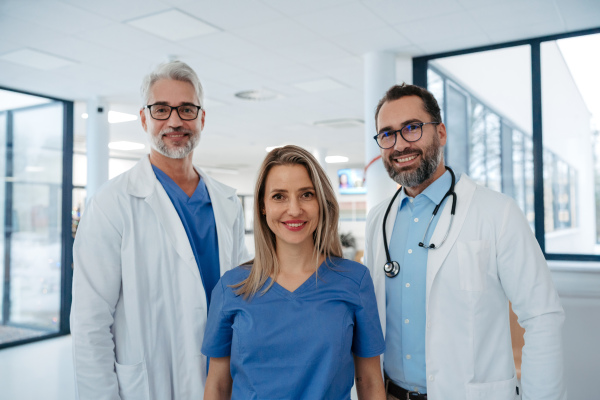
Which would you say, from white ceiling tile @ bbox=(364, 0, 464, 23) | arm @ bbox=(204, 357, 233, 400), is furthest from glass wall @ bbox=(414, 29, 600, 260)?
arm @ bbox=(204, 357, 233, 400)

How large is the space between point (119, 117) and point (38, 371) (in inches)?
162

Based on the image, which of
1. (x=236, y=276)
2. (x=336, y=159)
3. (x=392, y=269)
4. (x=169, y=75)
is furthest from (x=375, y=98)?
(x=336, y=159)

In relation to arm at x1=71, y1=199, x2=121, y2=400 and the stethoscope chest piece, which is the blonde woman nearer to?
the stethoscope chest piece

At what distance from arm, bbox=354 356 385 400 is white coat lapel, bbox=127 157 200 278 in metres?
A: 0.67

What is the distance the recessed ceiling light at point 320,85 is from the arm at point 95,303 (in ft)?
14.4

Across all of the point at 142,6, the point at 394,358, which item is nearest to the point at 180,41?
the point at 142,6

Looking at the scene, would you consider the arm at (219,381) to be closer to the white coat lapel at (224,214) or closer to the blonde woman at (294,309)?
the blonde woman at (294,309)

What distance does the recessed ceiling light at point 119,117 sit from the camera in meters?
7.35

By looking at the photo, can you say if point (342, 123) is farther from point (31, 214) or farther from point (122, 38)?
point (31, 214)

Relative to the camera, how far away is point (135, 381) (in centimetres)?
172

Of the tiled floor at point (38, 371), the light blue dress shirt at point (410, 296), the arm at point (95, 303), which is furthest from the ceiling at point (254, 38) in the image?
the tiled floor at point (38, 371)

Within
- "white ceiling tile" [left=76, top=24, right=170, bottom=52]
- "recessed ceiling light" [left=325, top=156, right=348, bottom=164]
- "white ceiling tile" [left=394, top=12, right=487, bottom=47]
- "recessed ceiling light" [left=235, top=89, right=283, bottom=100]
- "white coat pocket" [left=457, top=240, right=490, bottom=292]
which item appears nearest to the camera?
"white coat pocket" [left=457, top=240, right=490, bottom=292]

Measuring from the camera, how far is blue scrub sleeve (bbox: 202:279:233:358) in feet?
4.90

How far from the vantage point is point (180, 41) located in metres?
4.41
